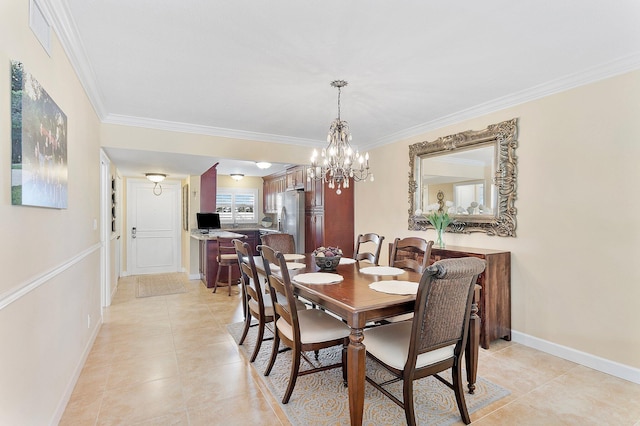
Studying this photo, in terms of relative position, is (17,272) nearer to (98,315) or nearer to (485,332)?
(98,315)

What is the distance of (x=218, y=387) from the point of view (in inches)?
93.1

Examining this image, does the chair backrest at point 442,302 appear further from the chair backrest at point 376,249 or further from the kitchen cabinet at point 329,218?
the kitchen cabinet at point 329,218

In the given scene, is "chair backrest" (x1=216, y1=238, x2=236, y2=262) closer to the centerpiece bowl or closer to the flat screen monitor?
the flat screen monitor

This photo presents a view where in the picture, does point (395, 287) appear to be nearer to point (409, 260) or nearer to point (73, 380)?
point (409, 260)

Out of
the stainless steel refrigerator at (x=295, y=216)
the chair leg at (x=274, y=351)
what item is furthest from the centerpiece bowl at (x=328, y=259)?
the stainless steel refrigerator at (x=295, y=216)

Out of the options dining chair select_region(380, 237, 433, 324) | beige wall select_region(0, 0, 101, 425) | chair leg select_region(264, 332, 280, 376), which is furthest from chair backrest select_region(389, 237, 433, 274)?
beige wall select_region(0, 0, 101, 425)

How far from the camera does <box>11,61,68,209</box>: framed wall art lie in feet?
4.41

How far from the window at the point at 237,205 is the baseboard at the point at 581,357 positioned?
6791mm

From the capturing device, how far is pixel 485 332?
304 cm

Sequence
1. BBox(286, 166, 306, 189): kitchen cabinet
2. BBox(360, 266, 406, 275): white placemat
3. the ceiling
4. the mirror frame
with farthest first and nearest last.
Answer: BBox(286, 166, 306, 189): kitchen cabinet, the mirror frame, BBox(360, 266, 406, 275): white placemat, the ceiling

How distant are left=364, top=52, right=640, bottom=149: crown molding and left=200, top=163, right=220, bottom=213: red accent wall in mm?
3983

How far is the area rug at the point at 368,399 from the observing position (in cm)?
200

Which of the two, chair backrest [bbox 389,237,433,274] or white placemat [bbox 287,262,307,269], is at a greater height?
chair backrest [bbox 389,237,433,274]

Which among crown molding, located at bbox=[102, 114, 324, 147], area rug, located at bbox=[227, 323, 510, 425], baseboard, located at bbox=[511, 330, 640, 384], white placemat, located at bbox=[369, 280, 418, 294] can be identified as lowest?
area rug, located at bbox=[227, 323, 510, 425]
